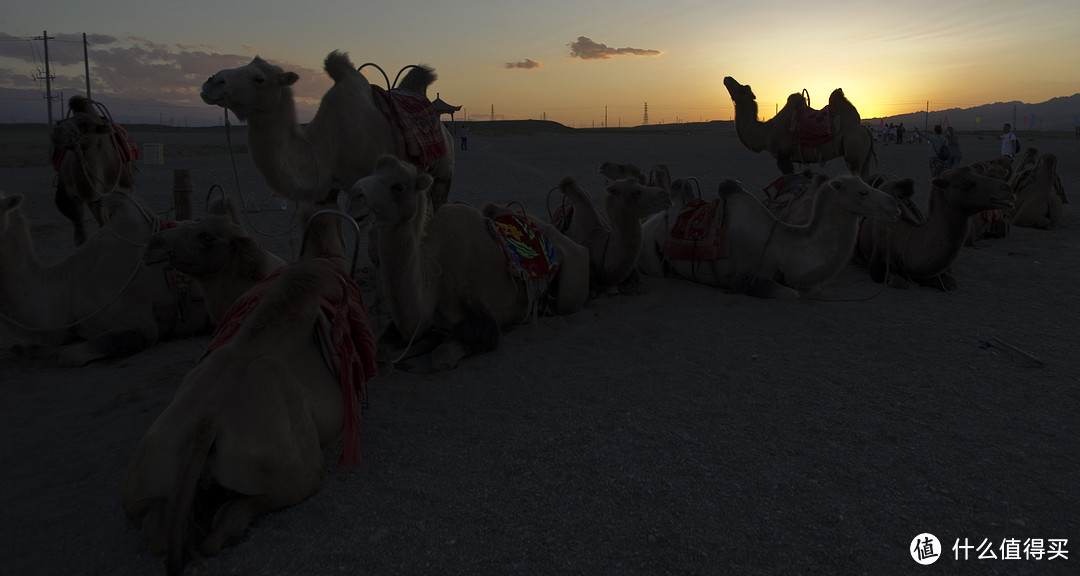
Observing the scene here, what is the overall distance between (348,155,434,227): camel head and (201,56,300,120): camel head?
5.55ft

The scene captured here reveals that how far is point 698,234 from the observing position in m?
7.50

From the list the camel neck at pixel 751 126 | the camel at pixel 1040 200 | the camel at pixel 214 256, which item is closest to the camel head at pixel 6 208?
the camel at pixel 214 256

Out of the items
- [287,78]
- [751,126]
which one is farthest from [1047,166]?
[287,78]

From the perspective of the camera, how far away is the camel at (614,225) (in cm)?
682

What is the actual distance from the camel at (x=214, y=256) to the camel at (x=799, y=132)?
892 cm

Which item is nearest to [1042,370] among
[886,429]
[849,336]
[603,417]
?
[849,336]

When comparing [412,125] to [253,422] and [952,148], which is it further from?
[952,148]

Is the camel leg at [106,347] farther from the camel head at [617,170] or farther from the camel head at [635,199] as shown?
the camel head at [617,170]

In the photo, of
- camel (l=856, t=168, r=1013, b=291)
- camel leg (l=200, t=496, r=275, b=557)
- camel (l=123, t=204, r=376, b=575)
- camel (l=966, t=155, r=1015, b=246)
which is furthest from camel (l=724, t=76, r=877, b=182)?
camel leg (l=200, t=496, r=275, b=557)

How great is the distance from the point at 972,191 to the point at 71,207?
9.97 m

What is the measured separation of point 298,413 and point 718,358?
3373mm

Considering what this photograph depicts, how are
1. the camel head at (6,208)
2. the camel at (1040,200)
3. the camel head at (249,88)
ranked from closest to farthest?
the camel head at (6,208)
the camel head at (249,88)
the camel at (1040,200)

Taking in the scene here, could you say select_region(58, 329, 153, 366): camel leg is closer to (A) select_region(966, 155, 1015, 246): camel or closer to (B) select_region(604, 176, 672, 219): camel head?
(B) select_region(604, 176, 672, 219): camel head

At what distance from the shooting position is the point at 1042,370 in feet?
16.1
